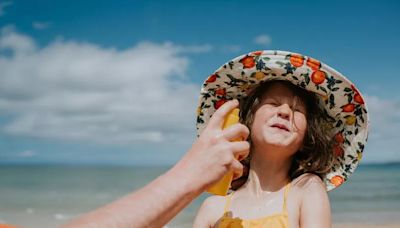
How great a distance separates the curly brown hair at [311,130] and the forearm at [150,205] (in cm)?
136

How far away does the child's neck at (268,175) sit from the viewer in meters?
2.50

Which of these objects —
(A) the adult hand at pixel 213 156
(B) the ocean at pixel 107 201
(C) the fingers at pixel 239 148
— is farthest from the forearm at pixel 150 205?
(B) the ocean at pixel 107 201

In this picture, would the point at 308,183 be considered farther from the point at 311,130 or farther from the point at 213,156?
the point at 213,156

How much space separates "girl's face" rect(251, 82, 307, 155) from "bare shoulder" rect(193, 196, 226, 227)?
1.08ft

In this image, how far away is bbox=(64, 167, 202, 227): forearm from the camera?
1085mm

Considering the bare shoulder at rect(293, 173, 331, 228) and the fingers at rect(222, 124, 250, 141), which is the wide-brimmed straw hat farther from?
the fingers at rect(222, 124, 250, 141)

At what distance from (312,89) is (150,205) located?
4.70ft

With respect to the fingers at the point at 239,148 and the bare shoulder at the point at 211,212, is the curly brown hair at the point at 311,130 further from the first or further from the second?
the fingers at the point at 239,148

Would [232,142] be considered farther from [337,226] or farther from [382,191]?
[382,191]

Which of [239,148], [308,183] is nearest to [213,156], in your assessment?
[239,148]

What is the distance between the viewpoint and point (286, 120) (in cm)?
238

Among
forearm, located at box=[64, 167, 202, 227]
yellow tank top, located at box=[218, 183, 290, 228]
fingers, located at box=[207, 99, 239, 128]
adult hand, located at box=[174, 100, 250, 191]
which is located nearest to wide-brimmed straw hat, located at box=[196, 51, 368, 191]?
yellow tank top, located at box=[218, 183, 290, 228]

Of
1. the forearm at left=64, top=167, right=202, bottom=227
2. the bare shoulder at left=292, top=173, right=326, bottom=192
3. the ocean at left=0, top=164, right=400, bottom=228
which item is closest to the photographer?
the forearm at left=64, top=167, right=202, bottom=227

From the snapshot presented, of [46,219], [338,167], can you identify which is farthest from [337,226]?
[338,167]
